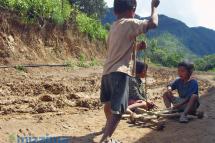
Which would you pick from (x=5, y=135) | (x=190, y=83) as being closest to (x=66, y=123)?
(x=5, y=135)

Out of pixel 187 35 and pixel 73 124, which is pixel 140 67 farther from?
pixel 187 35

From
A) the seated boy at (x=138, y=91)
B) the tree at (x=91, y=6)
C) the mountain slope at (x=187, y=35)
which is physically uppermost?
the tree at (x=91, y=6)

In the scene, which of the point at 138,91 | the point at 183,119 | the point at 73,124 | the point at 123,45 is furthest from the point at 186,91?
the point at 123,45

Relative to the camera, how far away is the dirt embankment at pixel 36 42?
14.9 m

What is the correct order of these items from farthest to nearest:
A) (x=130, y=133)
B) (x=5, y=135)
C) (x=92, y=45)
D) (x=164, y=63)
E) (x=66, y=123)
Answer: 1. (x=164, y=63)
2. (x=92, y=45)
3. (x=66, y=123)
4. (x=130, y=133)
5. (x=5, y=135)

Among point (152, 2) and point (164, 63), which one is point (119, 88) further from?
point (164, 63)

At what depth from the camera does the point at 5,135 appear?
5.38 m

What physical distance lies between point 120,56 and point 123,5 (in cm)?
61

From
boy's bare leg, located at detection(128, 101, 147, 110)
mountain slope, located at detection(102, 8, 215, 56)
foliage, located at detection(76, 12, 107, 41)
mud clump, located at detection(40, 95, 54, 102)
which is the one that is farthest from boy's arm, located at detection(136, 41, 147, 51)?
mountain slope, located at detection(102, 8, 215, 56)

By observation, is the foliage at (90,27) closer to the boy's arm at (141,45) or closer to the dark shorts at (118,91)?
the boy's arm at (141,45)

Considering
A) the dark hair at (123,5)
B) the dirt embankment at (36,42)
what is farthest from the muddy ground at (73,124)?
the dirt embankment at (36,42)

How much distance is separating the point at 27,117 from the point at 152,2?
107 inches

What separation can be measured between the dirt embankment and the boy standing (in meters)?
9.56

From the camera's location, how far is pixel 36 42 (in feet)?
56.2
